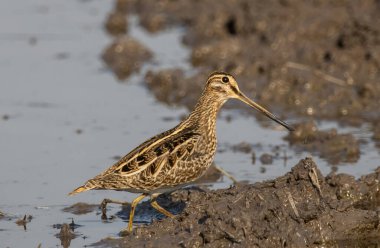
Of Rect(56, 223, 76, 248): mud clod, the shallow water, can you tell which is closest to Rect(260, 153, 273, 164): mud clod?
the shallow water

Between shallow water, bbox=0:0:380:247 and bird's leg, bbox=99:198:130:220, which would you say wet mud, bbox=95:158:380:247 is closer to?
bird's leg, bbox=99:198:130:220

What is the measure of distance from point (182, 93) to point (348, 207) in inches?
181

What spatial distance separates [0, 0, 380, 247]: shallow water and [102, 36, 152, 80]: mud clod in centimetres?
16

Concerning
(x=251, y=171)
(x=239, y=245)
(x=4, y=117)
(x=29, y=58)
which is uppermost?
(x=29, y=58)

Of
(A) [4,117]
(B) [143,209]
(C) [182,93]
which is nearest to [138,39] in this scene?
(C) [182,93]

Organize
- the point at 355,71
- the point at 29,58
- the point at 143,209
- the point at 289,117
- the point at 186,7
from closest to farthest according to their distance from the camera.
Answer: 1. the point at 143,209
2. the point at 289,117
3. the point at 355,71
4. the point at 29,58
5. the point at 186,7

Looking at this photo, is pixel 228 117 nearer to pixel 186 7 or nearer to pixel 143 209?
pixel 143 209

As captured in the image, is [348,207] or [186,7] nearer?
[348,207]

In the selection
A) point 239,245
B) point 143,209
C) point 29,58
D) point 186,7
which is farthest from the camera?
point 186,7

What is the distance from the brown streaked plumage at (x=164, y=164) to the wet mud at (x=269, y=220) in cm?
26

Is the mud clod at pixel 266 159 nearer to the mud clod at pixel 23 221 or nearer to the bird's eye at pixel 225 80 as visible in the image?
the bird's eye at pixel 225 80

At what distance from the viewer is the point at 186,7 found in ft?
53.5

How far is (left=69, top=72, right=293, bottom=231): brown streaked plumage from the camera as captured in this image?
25.6 ft

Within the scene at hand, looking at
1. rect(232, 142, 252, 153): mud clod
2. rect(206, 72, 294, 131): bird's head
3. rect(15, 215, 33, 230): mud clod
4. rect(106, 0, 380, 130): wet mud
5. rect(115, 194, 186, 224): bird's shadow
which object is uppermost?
rect(106, 0, 380, 130): wet mud
